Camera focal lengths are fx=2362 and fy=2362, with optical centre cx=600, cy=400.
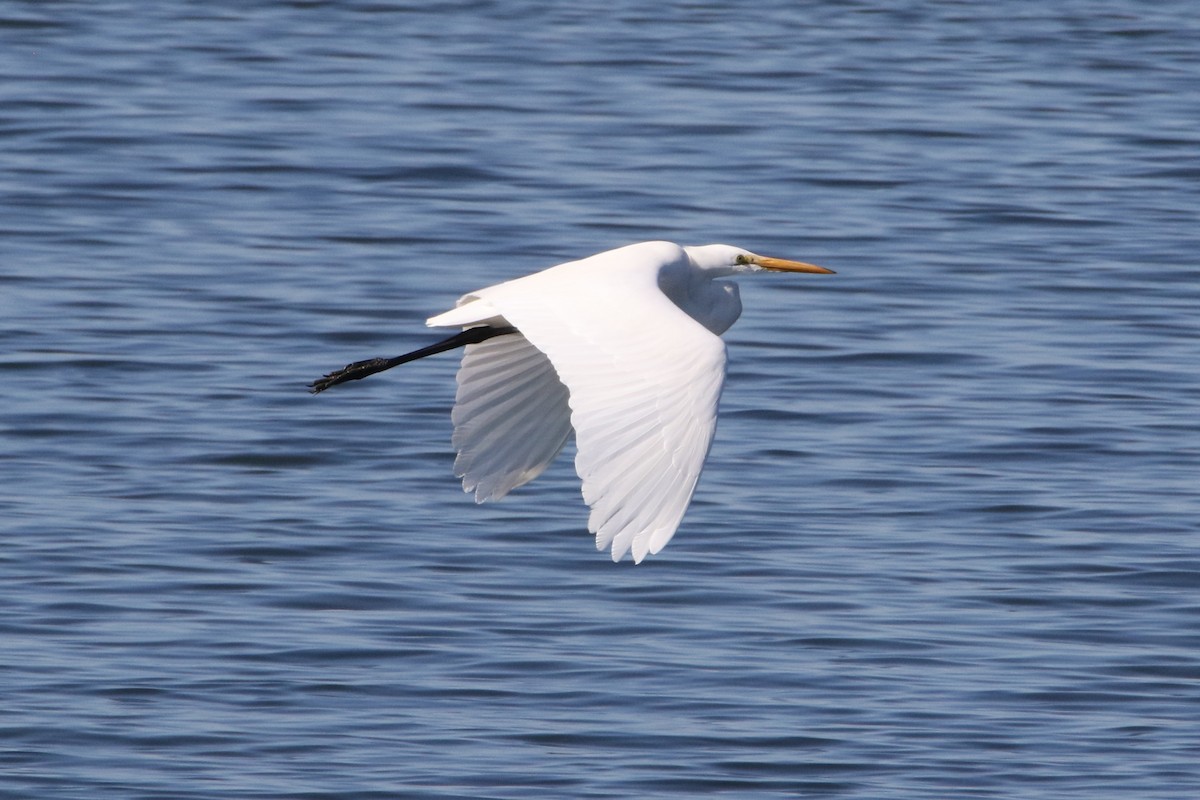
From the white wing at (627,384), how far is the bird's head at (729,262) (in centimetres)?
68

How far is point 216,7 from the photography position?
1587 cm

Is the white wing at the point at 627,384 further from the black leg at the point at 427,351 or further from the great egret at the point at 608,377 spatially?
Answer: the black leg at the point at 427,351

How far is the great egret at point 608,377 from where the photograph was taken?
3.99 meters

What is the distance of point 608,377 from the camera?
437 cm

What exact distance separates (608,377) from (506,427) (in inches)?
39.1

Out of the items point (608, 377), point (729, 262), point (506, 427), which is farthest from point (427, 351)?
point (608, 377)

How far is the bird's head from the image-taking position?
572cm

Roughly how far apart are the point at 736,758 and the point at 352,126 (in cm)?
712

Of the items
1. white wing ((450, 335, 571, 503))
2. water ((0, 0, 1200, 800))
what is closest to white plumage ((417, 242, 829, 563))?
white wing ((450, 335, 571, 503))

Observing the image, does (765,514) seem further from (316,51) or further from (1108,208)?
(316,51)

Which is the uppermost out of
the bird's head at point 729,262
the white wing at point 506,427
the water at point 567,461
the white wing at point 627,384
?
the white wing at point 627,384

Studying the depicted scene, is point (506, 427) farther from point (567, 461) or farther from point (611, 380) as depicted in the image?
point (567, 461)

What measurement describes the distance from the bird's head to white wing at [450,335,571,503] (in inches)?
21.9

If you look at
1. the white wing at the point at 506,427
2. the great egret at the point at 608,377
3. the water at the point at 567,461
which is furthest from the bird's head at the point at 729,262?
the water at the point at 567,461
